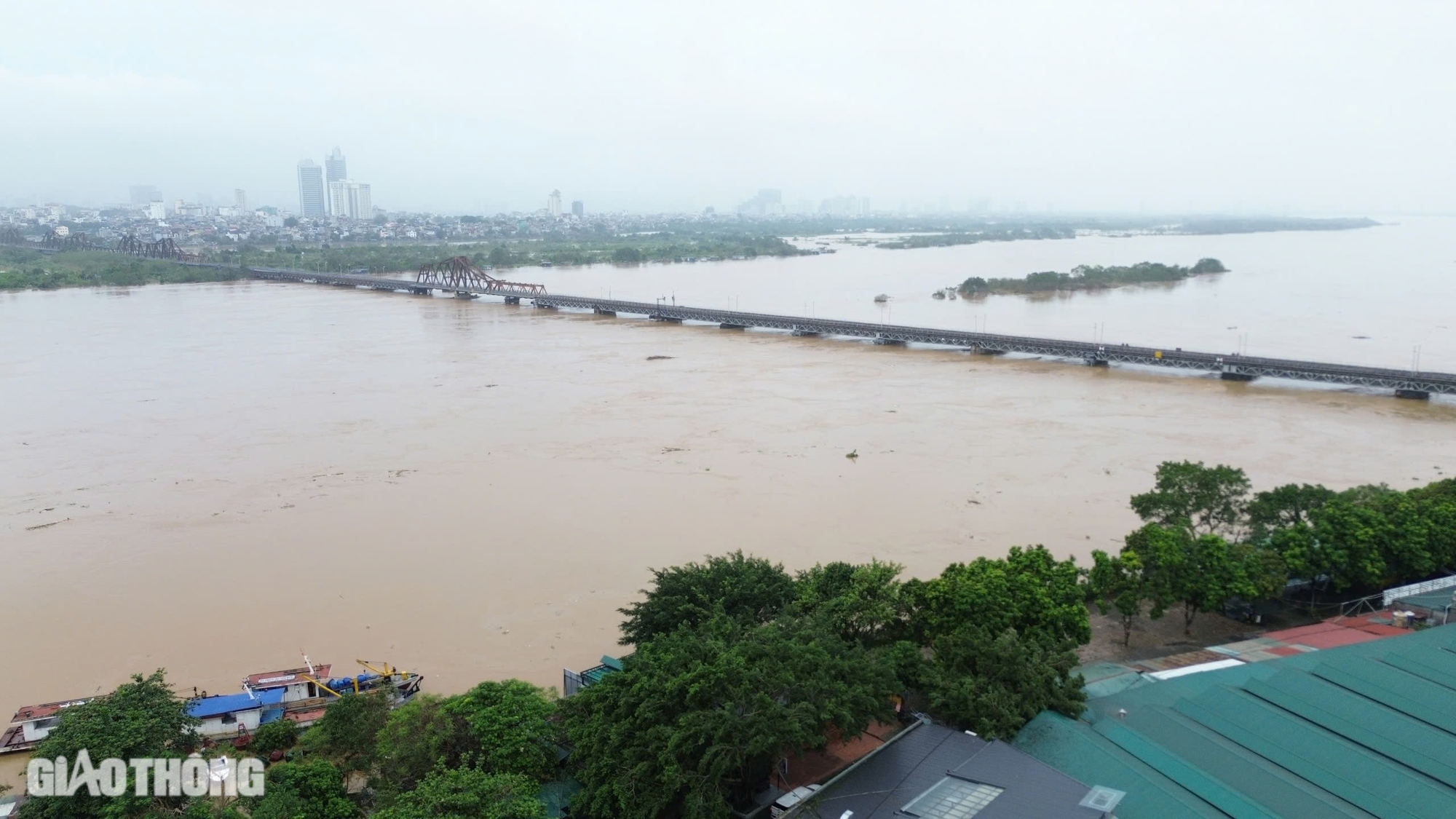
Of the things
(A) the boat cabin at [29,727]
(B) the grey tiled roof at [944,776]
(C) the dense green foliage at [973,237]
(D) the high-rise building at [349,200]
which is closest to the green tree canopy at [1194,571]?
(B) the grey tiled roof at [944,776]

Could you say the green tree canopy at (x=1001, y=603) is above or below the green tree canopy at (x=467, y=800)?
above

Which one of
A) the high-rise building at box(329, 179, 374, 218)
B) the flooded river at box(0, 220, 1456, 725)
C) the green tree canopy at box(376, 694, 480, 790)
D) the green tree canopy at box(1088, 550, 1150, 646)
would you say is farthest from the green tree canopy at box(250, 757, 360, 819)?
the high-rise building at box(329, 179, 374, 218)

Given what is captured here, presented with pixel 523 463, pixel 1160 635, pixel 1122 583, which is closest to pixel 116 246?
pixel 523 463

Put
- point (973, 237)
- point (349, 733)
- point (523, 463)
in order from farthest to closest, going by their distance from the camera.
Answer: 1. point (973, 237)
2. point (523, 463)
3. point (349, 733)

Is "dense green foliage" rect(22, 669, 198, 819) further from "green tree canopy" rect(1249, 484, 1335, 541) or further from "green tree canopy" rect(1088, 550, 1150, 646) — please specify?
"green tree canopy" rect(1249, 484, 1335, 541)

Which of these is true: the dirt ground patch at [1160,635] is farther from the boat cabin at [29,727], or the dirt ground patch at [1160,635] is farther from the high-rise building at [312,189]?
the high-rise building at [312,189]

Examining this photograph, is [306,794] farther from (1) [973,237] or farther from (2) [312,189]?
(2) [312,189]
